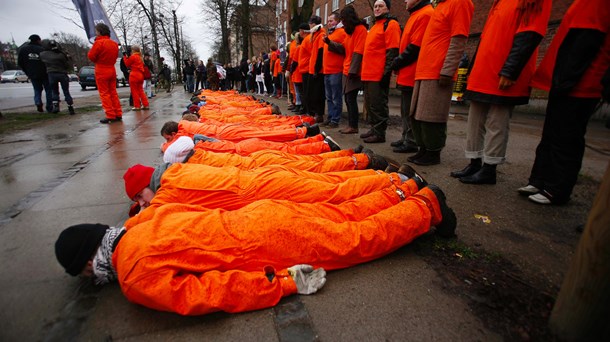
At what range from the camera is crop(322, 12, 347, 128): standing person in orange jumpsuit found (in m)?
6.02

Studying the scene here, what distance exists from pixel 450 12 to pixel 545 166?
1.89 meters

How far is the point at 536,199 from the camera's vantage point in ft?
9.21

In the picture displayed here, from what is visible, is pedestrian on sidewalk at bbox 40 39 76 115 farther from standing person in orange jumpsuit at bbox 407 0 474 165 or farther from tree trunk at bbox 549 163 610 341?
tree trunk at bbox 549 163 610 341

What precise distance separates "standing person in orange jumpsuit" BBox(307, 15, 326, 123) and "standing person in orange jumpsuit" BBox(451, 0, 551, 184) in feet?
13.5

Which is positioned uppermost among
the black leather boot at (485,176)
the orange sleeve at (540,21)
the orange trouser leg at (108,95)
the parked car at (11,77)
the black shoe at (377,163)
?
the parked car at (11,77)

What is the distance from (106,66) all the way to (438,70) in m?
7.59

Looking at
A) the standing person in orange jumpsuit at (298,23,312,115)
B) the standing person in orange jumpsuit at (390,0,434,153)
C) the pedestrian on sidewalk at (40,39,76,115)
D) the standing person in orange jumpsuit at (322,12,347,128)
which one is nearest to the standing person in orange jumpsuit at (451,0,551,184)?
the standing person in orange jumpsuit at (390,0,434,153)

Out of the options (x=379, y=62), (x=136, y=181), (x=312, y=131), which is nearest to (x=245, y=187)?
(x=136, y=181)

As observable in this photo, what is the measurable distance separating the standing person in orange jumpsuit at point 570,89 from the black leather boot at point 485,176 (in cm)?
32

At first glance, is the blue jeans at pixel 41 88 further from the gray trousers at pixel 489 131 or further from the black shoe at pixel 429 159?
the gray trousers at pixel 489 131

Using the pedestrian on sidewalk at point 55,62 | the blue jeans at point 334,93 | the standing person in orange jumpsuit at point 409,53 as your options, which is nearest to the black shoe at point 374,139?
the standing person in orange jumpsuit at point 409,53

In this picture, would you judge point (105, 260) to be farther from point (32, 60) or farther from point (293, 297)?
point (32, 60)

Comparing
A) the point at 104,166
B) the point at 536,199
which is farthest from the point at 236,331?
the point at 104,166

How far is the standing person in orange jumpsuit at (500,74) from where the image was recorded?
2.72 m
